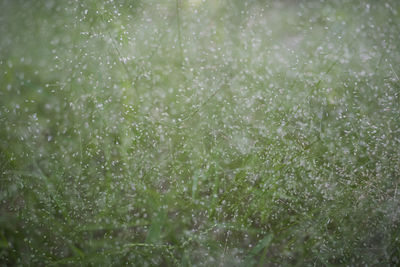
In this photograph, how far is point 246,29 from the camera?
1.64 meters

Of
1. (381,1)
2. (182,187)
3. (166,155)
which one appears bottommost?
(182,187)

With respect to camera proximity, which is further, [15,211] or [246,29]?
[246,29]

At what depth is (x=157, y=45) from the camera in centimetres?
162

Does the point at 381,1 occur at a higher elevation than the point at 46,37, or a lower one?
lower

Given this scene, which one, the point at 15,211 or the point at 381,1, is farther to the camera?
the point at 381,1

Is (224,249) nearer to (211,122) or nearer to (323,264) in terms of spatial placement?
(323,264)

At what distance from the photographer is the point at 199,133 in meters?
1.58

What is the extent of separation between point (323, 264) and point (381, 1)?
3.88ft

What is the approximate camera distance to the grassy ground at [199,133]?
5.00ft

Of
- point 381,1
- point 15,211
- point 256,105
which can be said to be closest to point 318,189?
point 256,105

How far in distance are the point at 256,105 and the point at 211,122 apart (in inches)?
8.4

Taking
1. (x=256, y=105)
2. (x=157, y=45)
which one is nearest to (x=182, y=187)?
(x=256, y=105)

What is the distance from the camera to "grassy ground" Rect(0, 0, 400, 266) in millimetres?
1524

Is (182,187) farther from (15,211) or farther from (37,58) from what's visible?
(37,58)
